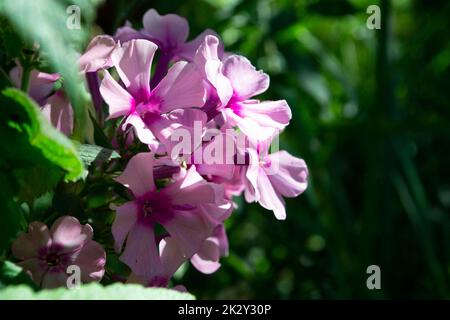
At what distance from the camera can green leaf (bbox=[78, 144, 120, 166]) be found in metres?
0.50

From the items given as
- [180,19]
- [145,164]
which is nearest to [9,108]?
[145,164]

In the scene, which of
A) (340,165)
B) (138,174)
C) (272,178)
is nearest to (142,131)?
(138,174)

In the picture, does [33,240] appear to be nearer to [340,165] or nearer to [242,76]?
[242,76]

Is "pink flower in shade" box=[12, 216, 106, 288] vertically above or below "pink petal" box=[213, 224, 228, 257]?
above

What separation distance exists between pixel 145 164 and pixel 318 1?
2.05 ft

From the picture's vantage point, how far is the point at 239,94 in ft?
1.85

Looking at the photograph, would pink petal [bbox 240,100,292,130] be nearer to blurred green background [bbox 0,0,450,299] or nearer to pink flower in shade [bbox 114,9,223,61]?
pink flower in shade [bbox 114,9,223,61]

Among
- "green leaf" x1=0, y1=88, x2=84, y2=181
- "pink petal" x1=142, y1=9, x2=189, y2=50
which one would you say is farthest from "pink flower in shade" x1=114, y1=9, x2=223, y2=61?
"green leaf" x1=0, y1=88, x2=84, y2=181

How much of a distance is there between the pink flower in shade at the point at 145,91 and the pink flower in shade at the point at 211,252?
11 centimetres

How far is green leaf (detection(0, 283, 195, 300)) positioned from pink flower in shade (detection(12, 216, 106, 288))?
0.09 m

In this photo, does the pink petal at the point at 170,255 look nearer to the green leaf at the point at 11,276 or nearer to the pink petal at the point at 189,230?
the pink petal at the point at 189,230

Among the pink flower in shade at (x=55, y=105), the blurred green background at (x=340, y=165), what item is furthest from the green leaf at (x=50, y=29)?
the blurred green background at (x=340, y=165)

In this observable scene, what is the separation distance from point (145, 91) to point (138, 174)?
7 cm

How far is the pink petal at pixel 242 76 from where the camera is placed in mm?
558
